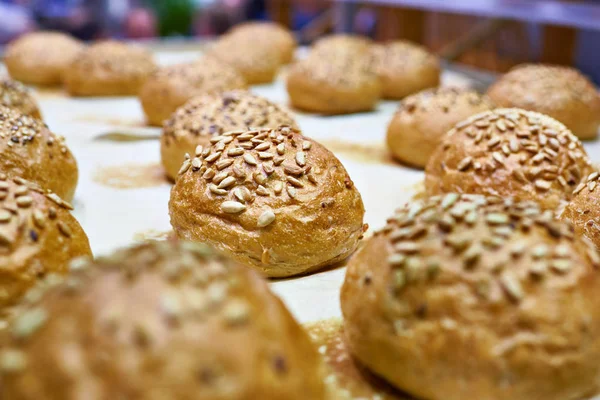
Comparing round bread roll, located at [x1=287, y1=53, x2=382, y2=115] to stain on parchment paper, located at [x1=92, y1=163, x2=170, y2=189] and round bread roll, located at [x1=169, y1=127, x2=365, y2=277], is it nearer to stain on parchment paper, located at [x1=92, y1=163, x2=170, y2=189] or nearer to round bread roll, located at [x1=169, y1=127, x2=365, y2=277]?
stain on parchment paper, located at [x1=92, y1=163, x2=170, y2=189]

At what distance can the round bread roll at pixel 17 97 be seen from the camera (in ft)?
14.0

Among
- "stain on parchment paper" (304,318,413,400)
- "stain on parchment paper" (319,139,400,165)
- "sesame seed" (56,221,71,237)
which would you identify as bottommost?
"stain on parchment paper" (319,139,400,165)

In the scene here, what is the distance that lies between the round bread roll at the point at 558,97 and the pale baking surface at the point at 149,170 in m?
0.21

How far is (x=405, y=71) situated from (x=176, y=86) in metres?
2.41

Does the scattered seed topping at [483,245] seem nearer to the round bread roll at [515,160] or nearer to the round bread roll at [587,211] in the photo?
the round bread roll at [587,211]

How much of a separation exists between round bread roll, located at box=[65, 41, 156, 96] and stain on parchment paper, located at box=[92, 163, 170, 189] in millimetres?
2149

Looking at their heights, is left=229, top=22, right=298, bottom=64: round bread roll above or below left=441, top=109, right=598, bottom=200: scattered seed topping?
below

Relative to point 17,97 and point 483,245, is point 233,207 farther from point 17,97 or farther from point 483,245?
point 17,97

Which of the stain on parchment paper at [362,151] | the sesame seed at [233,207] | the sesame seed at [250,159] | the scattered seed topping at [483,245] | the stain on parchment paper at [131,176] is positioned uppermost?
the scattered seed topping at [483,245]

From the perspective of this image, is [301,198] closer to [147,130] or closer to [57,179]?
[57,179]

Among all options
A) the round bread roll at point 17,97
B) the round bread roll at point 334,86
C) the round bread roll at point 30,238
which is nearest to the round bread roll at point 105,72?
the round bread roll at point 334,86

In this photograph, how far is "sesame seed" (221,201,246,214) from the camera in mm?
2588

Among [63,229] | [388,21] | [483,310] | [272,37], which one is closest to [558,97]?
[483,310]

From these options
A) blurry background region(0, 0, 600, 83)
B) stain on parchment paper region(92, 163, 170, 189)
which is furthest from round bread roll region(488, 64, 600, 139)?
stain on parchment paper region(92, 163, 170, 189)
